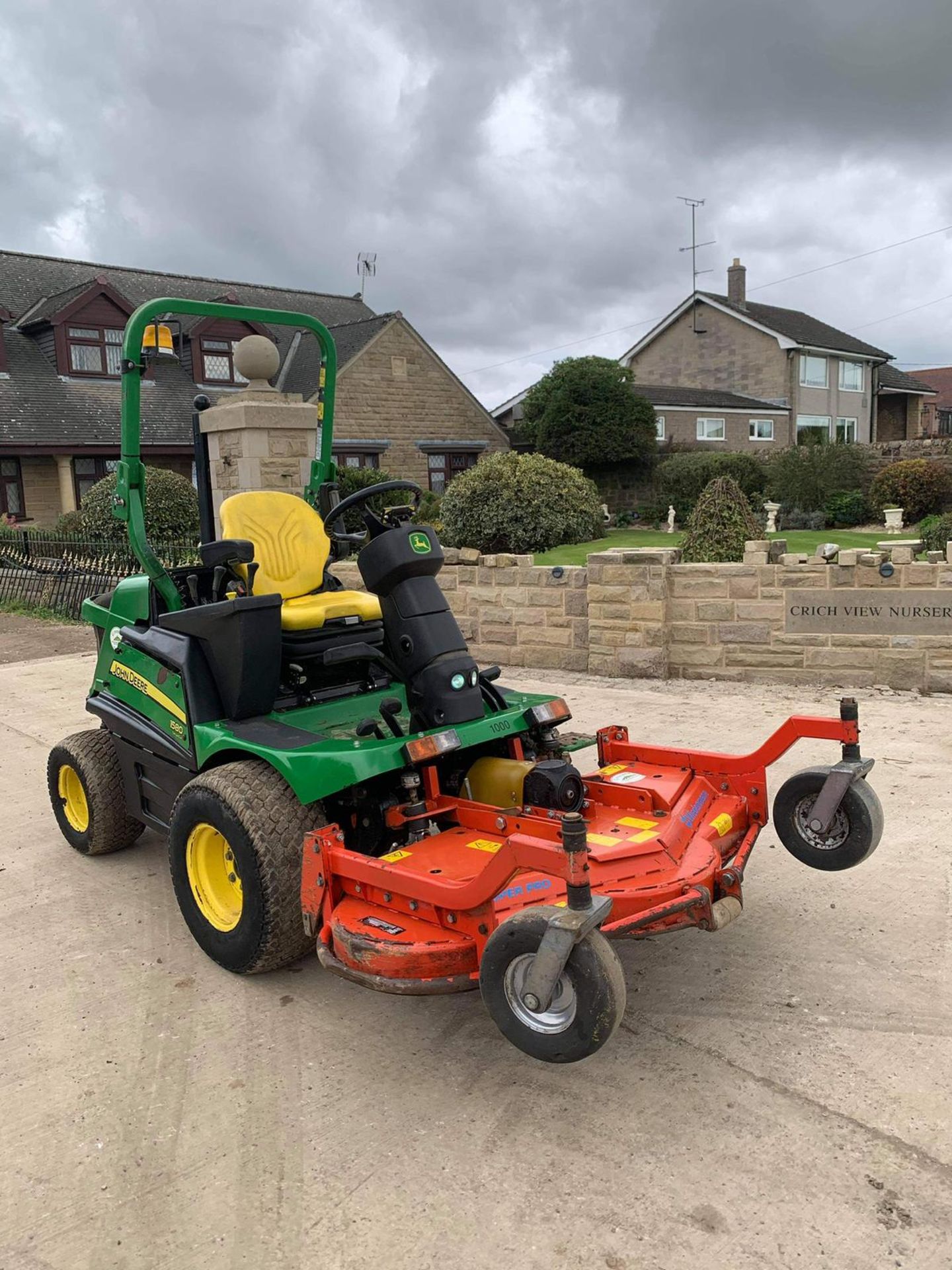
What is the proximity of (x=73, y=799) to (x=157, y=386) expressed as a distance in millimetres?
20958

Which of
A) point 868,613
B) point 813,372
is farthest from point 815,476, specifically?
point 868,613

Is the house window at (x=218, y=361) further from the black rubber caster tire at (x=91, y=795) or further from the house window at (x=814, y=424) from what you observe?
the black rubber caster tire at (x=91, y=795)

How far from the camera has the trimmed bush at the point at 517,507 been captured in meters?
15.8

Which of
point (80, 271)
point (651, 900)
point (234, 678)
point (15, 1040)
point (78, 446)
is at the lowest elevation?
point (15, 1040)

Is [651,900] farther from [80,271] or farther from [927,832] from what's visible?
[80,271]

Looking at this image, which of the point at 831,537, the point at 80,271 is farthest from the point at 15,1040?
the point at 80,271

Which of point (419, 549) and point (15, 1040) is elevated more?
point (419, 549)

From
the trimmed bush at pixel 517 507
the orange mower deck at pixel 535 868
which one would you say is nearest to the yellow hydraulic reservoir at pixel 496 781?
the orange mower deck at pixel 535 868

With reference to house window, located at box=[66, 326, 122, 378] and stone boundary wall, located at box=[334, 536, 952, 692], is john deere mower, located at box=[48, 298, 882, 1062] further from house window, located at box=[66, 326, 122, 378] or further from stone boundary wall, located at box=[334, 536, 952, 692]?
house window, located at box=[66, 326, 122, 378]

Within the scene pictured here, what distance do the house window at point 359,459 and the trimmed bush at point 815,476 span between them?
9971 mm

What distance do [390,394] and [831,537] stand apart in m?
12.7

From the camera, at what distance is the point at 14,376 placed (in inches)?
871

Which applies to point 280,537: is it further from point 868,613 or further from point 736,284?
point 736,284

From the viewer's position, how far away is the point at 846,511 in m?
22.8
